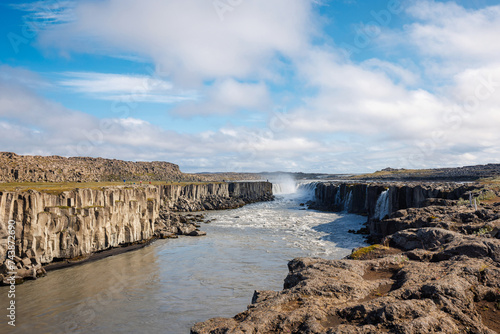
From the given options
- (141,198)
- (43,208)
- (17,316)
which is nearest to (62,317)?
(17,316)

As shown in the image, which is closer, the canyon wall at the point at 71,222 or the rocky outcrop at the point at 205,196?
the canyon wall at the point at 71,222

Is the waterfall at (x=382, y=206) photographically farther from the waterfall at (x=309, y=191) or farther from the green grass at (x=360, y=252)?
the waterfall at (x=309, y=191)

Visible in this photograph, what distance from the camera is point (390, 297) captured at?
Answer: 827cm

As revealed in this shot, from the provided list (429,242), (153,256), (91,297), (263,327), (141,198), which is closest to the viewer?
(263,327)

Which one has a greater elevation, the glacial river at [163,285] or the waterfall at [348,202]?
the waterfall at [348,202]

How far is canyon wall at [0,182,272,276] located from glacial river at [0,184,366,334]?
2178 mm

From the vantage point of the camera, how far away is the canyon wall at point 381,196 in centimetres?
4081

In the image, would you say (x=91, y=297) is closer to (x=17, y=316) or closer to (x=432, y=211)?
(x=17, y=316)

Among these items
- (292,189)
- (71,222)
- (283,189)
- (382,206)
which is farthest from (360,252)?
(292,189)

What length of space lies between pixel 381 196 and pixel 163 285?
140ft

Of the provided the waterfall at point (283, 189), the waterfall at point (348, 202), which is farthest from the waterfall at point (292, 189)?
the waterfall at point (348, 202)

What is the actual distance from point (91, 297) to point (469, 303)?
22.1 meters

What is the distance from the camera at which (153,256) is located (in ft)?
108

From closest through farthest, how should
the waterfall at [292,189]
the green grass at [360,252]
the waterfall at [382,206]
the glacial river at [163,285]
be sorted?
the green grass at [360,252]
the glacial river at [163,285]
the waterfall at [382,206]
the waterfall at [292,189]
